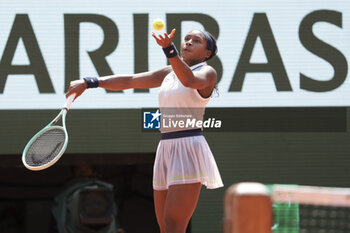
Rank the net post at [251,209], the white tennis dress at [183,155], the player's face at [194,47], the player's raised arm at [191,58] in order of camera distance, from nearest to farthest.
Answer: the net post at [251,209]
the player's raised arm at [191,58]
the white tennis dress at [183,155]
the player's face at [194,47]

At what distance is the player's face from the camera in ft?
12.5

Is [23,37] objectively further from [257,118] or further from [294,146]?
[294,146]

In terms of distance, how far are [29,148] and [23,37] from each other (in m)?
2.54

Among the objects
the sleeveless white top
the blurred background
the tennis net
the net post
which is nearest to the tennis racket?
the sleeveless white top

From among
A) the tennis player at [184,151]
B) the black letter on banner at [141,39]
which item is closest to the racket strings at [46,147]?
the tennis player at [184,151]

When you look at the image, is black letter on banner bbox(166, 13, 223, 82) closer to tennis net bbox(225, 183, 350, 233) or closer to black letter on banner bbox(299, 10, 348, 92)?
black letter on banner bbox(299, 10, 348, 92)

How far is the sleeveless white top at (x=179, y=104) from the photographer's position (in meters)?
3.61

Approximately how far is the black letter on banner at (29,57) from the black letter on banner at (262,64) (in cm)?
187

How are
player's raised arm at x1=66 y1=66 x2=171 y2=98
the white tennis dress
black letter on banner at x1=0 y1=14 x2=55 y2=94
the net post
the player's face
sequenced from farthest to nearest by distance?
black letter on banner at x1=0 y1=14 x2=55 y2=94, player's raised arm at x1=66 y1=66 x2=171 y2=98, the player's face, the white tennis dress, the net post

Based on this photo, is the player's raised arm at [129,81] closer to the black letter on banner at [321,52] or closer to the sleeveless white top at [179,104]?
the sleeveless white top at [179,104]

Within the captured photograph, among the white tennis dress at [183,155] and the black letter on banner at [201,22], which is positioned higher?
the black letter on banner at [201,22]

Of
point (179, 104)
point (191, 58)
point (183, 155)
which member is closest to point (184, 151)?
point (183, 155)

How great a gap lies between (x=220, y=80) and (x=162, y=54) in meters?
0.64

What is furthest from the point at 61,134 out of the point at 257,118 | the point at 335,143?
the point at 335,143
